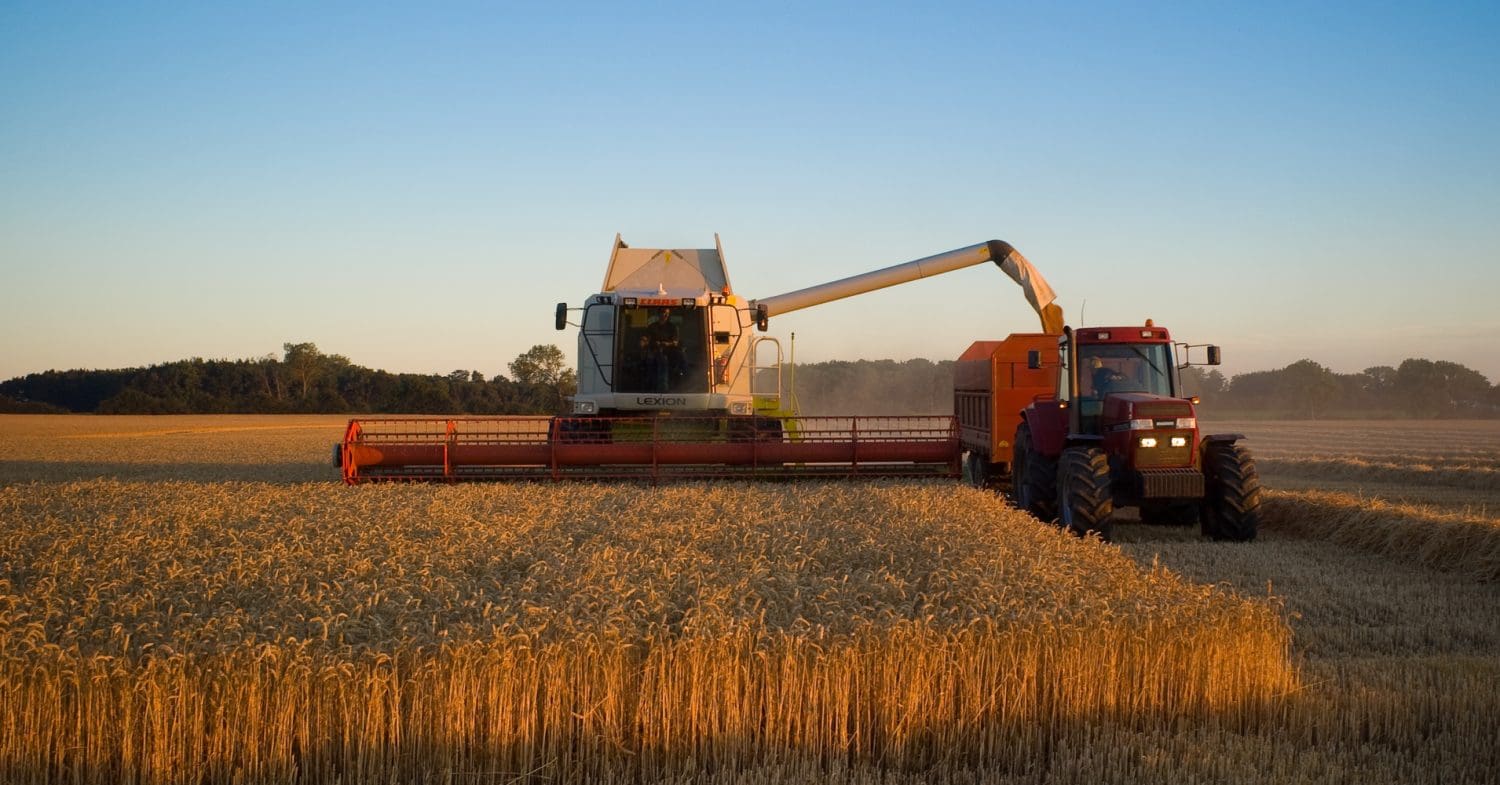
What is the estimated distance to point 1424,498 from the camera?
42.6 ft

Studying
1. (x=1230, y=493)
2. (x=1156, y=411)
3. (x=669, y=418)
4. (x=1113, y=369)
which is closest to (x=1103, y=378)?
(x=1113, y=369)

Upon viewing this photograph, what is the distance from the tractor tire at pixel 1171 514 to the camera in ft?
32.9

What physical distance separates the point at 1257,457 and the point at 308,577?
819 inches

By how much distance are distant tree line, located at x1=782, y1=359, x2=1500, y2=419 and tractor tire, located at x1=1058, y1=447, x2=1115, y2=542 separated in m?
36.6

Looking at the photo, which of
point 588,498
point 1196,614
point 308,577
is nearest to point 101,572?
point 308,577

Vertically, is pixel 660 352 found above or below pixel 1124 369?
above

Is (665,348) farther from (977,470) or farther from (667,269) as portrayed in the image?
(977,470)

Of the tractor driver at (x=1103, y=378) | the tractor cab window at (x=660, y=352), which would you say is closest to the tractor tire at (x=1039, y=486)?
the tractor driver at (x=1103, y=378)

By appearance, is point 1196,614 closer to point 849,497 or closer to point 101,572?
point 849,497

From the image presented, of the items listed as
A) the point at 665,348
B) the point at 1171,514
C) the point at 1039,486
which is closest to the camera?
the point at 1039,486

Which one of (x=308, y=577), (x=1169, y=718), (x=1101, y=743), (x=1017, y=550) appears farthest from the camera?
(x=1017, y=550)

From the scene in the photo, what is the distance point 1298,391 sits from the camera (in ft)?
175

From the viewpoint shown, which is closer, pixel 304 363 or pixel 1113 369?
pixel 1113 369

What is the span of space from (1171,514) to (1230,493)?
1.08m
